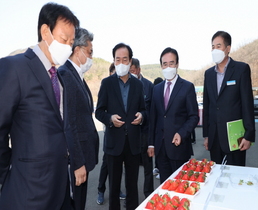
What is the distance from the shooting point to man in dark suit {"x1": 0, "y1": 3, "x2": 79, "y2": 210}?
1.17m

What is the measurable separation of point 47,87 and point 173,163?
5.24 ft

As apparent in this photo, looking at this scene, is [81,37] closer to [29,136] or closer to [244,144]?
[29,136]

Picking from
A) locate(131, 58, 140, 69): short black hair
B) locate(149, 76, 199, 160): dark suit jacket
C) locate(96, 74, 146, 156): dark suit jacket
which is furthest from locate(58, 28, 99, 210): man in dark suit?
locate(131, 58, 140, 69): short black hair

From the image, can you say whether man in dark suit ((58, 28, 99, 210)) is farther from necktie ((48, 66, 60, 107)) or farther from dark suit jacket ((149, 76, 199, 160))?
dark suit jacket ((149, 76, 199, 160))

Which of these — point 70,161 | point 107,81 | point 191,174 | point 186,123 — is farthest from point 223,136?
point 70,161

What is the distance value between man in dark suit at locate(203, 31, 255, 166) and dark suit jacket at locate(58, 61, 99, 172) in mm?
1330

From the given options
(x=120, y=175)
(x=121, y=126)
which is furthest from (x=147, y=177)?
(x=121, y=126)

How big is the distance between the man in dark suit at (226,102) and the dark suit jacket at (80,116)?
1330 millimetres

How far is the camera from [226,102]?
95.3 inches

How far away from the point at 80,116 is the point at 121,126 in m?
0.71

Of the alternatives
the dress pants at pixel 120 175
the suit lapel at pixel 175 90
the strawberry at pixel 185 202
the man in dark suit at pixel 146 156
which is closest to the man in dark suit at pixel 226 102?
the suit lapel at pixel 175 90

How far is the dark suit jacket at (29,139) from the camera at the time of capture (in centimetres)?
120

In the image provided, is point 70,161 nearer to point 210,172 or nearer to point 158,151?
point 210,172

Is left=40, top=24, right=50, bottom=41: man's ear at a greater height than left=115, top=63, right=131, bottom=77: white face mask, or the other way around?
left=40, top=24, right=50, bottom=41: man's ear
